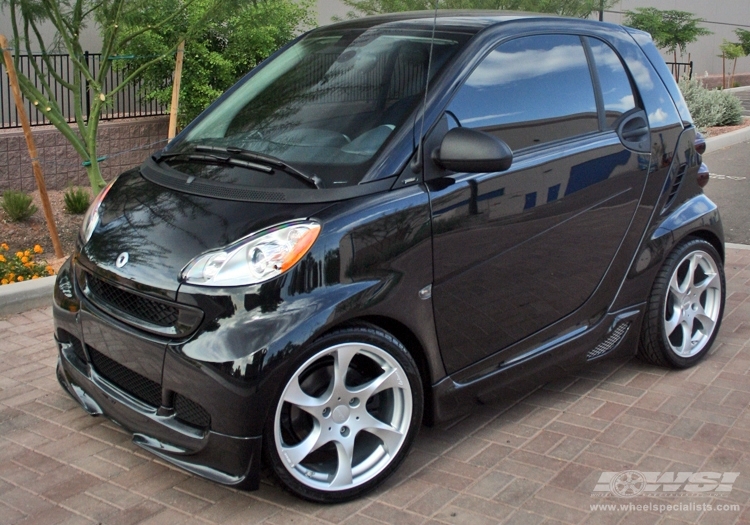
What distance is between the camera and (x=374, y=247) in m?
3.37

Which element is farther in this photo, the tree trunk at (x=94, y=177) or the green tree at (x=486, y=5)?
the green tree at (x=486, y=5)

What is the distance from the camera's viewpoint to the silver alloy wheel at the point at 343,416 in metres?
3.28

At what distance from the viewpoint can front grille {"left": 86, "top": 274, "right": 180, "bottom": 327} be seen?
128 inches

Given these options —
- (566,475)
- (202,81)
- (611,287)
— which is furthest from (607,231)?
(202,81)

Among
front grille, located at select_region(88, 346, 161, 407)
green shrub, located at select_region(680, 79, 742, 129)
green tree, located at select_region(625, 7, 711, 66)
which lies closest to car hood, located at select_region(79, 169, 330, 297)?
front grille, located at select_region(88, 346, 161, 407)

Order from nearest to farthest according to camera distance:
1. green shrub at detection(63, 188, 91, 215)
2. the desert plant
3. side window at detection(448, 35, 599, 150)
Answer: side window at detection(448, 35, 599, 150) < the desert plant < green shrub at detection(63, 188, 91, 215)

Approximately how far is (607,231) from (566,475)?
121 cm

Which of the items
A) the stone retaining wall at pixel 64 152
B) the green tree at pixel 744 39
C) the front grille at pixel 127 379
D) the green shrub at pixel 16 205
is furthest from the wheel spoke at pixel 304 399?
the green tree at pixel 744 39

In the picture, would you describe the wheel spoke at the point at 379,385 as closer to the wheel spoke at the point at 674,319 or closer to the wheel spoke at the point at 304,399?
the wheel spoke at the point at 304,399

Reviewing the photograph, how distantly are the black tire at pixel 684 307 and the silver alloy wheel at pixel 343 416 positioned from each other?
1747 millimetres

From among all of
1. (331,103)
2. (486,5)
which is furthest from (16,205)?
(486,5)

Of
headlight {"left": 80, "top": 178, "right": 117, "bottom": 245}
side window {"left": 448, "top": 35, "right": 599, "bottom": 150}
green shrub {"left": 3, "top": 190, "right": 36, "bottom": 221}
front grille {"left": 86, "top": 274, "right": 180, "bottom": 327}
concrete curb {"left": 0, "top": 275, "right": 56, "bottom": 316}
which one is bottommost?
concrete curb {"left": 0, "top": 275, "right": 56, "bottom": 316}

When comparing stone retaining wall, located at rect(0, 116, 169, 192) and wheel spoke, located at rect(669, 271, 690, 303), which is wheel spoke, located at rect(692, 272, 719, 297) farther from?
stone retaining wall, located at rect(0, 116, 169, 192)

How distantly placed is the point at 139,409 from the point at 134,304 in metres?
0.40
